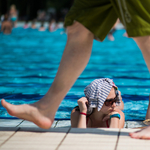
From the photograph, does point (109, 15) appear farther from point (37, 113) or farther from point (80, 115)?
point (80, 115)

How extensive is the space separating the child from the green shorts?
2.67 ft

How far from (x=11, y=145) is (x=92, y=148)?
50cm

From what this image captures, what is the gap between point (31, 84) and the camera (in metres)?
5.77

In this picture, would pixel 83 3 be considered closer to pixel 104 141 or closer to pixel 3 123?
pixel 104 141

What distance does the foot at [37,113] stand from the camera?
2246 millimetres

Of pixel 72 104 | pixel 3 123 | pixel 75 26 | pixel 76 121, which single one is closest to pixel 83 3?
pixel 75 26

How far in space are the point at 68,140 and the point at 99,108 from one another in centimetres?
81

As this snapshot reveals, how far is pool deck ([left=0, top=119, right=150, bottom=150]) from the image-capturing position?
2.00 metres

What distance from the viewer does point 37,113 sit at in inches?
88.8

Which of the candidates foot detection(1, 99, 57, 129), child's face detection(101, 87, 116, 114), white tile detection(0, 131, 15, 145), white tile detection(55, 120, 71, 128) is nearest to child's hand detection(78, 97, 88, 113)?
child's face detection(101, 87, 116, 114)

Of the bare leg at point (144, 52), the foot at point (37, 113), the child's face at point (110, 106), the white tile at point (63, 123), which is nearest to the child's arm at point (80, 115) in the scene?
the child's face at point (110, 106)

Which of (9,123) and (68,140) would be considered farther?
(9,123)

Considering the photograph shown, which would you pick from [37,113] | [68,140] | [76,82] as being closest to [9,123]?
[37,113]

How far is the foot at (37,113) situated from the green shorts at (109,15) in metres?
0.58
